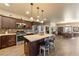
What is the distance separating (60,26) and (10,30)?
1.62m

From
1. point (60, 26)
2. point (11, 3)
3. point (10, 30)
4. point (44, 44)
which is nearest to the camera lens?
point (11, 3)

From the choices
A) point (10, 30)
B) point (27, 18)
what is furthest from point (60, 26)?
point (10, 30)

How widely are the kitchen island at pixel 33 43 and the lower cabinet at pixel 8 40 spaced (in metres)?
0.47

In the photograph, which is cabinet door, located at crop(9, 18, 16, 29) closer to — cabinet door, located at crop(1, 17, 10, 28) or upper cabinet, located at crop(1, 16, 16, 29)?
upper cabinet, located at crop(1, 16, 16, 29)

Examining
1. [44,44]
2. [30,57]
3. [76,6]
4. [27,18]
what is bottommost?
[30,57]

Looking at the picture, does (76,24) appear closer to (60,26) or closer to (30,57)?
(60,26)

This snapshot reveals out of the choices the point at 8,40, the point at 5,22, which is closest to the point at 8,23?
the point at 5,22

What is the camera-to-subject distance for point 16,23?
403 centimetres

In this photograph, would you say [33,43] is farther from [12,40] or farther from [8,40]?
[8,40]

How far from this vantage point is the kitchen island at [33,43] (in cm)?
367

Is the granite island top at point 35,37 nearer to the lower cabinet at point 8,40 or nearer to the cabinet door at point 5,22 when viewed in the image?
the lower cabinet at point 8,40

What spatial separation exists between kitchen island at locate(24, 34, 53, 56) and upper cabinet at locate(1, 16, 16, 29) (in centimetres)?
66

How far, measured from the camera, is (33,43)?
3.96m

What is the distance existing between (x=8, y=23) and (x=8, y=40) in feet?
1.87
